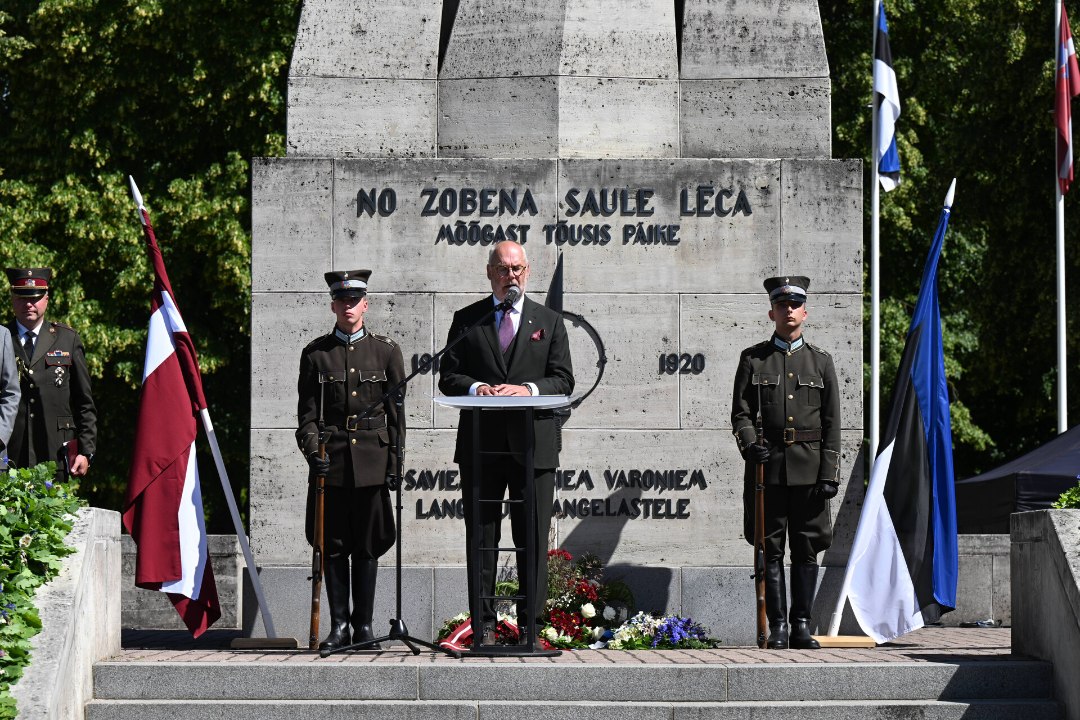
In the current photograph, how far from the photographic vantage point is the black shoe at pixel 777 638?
9.06 metres

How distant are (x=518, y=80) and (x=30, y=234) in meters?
12.2

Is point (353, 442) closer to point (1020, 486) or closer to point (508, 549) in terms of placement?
point (508, 549)

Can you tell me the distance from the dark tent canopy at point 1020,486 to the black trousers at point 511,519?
6.47m

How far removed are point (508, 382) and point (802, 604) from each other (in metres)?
2.28

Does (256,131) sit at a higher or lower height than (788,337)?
higher

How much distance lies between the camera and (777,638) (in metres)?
9.09

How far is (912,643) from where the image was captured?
394 inches

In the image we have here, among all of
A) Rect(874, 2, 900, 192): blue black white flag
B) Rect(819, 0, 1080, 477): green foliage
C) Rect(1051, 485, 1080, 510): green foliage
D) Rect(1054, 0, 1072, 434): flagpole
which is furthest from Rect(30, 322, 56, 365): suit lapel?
Rect(819, 0, 1080, 477): green foliage

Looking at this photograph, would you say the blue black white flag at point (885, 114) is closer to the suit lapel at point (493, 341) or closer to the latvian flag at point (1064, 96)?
the latvian flag at point (1064, 96)

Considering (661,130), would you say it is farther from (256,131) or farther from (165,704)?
(256,131)

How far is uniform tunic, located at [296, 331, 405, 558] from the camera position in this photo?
8766mm

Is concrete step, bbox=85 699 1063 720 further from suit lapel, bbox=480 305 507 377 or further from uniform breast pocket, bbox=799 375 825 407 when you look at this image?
uniform breast pocket, bbox=799 375 825 407

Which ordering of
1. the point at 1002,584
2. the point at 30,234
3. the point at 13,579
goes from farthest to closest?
the point at 30,234 < the point at 1002,584 < the point at 13,579

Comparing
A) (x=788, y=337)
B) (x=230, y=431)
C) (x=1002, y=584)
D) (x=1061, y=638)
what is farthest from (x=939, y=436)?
(x=230, y=431)
